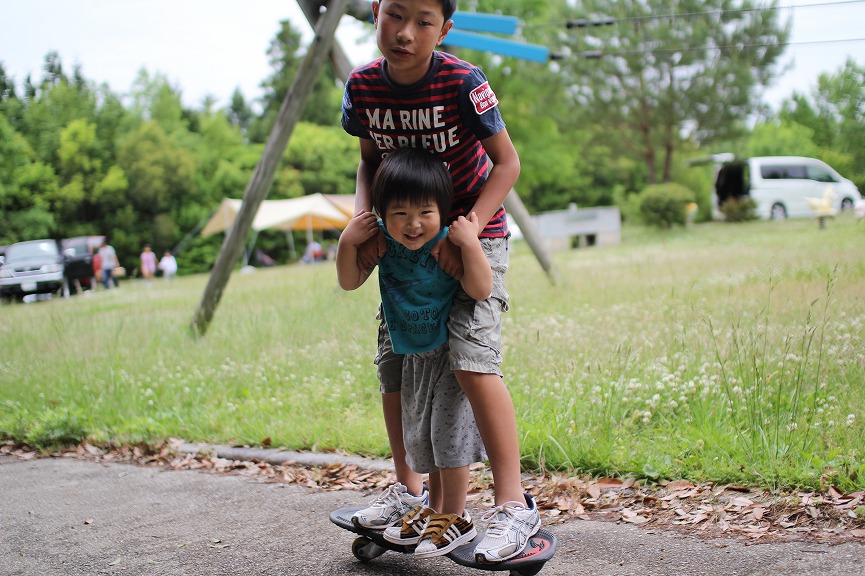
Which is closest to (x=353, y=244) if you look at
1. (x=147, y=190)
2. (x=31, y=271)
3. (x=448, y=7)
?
(x=448, y=7)

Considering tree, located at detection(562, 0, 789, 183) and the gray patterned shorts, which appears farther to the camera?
tree, located at detection(562, 0, 789, 183)

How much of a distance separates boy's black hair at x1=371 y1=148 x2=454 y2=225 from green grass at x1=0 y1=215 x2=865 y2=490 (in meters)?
1.48

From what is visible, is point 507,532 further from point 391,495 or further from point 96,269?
point 96,269

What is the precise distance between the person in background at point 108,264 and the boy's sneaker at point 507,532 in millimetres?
7923

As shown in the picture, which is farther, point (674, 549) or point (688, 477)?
point (688, 477)

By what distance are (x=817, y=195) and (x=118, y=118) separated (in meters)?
19.9

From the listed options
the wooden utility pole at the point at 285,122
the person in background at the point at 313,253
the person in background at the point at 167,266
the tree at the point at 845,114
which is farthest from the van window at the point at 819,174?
the wooden utility pole at the point at 285,122

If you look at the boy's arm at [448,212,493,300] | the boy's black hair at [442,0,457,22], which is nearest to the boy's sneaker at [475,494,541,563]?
the boy's arm at [448,212,493,300]

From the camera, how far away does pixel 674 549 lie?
2510mm

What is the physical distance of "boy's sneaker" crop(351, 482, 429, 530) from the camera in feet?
8.13

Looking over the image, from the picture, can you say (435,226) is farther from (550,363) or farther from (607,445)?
(550,363)

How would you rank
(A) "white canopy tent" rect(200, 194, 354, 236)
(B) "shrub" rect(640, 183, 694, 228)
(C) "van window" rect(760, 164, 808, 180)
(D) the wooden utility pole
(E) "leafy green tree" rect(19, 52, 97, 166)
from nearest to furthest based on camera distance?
(D) the wooden utility pole
(E) "leafy green tree" rect(19, 52, 97, 166)
(B) "shrub" rect(640, 183, 694, 228)
(C) "van window" rect(760, 164, 808, 180)
(A) "white canopy tent" rect(200, 194, 354, 236)

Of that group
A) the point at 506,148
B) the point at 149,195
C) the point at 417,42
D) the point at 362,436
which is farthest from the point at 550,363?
the point at 149,195

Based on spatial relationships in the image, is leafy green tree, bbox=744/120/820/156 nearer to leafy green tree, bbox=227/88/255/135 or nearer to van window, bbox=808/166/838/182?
van window, bbox=808/166/838/182
